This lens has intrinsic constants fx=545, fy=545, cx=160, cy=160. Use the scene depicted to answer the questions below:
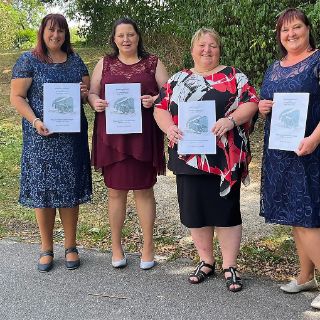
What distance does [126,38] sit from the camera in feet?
12.9

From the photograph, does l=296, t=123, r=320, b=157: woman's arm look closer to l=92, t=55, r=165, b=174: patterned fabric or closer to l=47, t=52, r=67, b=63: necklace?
l=92, t=55, r=165, b=174: patterned fabric

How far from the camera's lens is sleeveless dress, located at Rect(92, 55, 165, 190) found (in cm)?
398

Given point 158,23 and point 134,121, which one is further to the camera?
point 158,23

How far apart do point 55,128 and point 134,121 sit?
586 mm

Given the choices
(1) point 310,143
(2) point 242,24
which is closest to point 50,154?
(1) point 310,143

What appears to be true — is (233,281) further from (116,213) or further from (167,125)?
(167,125)

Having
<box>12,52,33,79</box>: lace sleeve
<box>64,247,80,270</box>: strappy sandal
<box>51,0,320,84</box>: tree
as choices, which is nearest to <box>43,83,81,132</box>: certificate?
<box>12,52,33,79</box>: lace sleeve

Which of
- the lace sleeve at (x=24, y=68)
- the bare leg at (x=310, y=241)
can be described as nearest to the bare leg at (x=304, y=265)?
the bare leg at (x=310, y=241)

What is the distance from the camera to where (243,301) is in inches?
146

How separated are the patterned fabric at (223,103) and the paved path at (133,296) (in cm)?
76

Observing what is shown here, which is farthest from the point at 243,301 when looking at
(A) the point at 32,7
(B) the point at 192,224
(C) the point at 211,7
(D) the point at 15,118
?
(A) the point at 32,7

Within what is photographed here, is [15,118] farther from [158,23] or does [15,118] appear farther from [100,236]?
[100,236]

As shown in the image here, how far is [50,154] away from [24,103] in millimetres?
425

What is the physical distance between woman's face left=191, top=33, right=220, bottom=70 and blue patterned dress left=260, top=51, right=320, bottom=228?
380 mm
